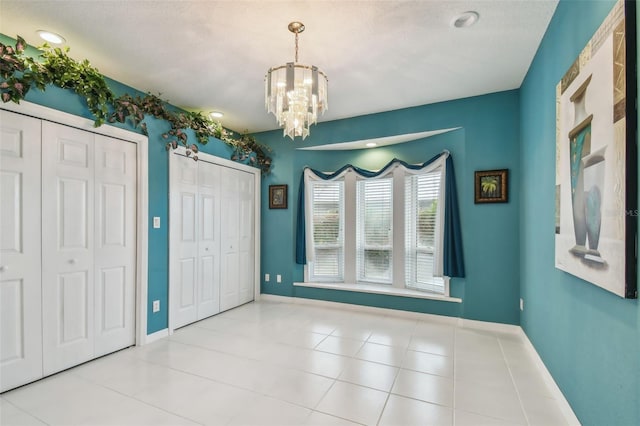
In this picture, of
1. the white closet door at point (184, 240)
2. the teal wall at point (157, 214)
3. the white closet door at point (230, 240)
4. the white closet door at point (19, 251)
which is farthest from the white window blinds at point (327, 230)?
the white closet door at point (19, 251)

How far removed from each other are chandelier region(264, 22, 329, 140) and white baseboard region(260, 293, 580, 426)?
8.61 ft

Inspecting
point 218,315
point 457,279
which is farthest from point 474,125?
point 218,315

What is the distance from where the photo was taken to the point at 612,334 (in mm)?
1369

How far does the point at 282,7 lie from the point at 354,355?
2.93 meters

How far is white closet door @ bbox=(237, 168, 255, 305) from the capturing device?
453 centimetres

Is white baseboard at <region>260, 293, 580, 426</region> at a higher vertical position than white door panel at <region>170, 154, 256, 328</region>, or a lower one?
lower

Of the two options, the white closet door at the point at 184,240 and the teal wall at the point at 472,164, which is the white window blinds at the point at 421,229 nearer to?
the teal wall at the point at 472,164

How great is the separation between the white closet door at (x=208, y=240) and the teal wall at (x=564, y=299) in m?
3.62

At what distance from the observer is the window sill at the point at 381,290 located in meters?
3.78

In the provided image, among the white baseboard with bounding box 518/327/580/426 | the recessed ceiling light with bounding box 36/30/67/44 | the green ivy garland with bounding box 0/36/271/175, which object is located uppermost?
the recessed ceiling light with bounding box 36/30/67/44

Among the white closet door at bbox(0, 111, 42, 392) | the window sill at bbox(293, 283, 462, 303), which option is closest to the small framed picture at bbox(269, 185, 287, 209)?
the window sill at bbox(293, 283, 462, 303)

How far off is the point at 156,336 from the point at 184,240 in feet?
3.54

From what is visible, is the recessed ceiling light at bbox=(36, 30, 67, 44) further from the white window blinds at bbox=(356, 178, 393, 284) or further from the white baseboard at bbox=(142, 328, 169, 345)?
the white window blinds at bbox=(356, 178, 393, 284)

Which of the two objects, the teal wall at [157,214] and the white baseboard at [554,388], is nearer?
the white baseboard at [554,388]
